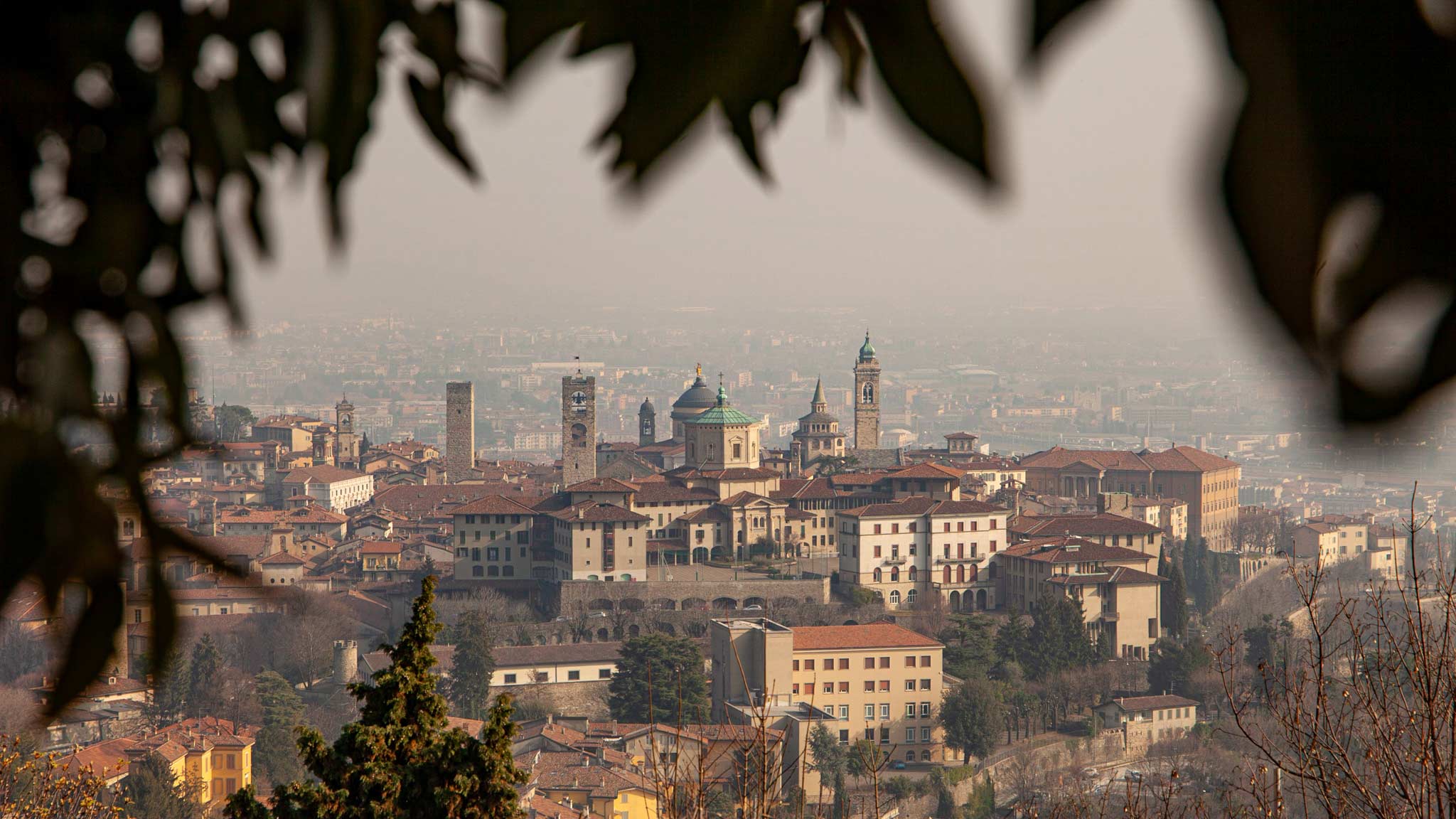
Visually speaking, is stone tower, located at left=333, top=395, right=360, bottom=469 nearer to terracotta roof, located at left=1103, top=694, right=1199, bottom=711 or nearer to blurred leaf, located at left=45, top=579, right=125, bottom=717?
terracotta roof, located at left=1103, top=694, right=1199, bottom=711

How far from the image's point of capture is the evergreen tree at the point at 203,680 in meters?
21.5

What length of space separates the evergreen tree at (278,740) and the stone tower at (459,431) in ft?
92.6

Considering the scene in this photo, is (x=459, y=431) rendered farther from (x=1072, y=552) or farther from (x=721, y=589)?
(x=1072, y=552)

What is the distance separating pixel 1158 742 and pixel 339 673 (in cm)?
1400

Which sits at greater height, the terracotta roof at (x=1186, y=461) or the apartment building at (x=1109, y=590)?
the terracotta roof at (x=1186, y=461)

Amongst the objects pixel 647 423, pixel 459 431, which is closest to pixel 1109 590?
pixel 459 431

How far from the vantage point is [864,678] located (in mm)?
24062

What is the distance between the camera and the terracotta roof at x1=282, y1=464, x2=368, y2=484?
44.2 meters

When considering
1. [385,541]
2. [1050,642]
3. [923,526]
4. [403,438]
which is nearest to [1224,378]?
[923,526]

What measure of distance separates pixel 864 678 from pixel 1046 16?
2435 centimetres

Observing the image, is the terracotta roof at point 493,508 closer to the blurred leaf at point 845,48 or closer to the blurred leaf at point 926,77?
the blurred leaf at point 845,48

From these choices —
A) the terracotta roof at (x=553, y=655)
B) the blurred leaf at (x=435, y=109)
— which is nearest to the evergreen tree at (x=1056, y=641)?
the terracotta roof at (x=553, y=655)

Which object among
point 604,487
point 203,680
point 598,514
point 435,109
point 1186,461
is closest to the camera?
point 435,109

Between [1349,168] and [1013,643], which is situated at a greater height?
[1349,168]
